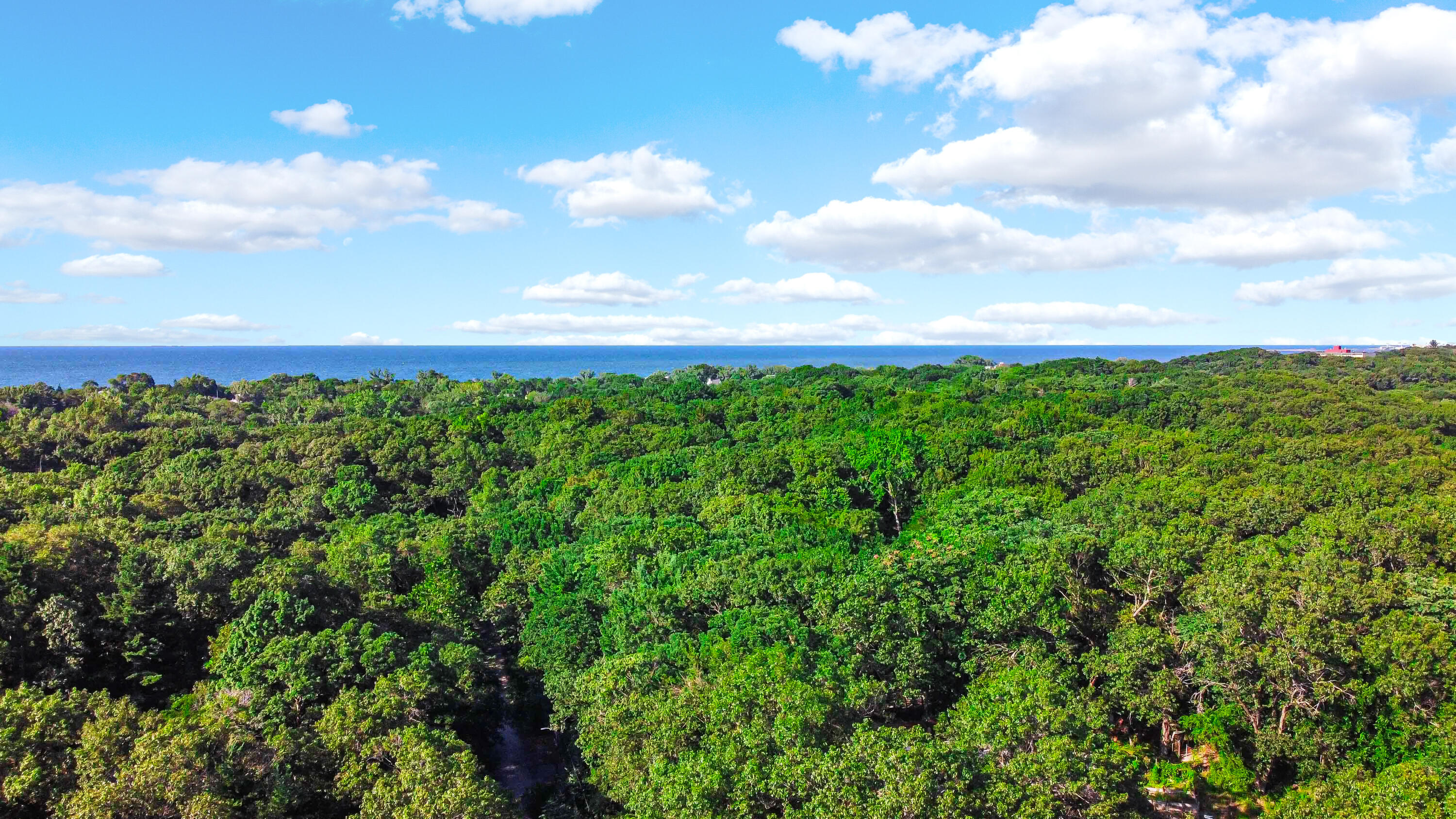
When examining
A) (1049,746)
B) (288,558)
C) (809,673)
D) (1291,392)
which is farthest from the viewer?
(1291,392)

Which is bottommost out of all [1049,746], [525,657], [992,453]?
[525,657]

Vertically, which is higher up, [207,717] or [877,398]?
[877,398]

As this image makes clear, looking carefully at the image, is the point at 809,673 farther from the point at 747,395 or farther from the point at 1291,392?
the point at 1291,392

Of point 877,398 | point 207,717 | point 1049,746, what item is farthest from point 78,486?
point 877,398

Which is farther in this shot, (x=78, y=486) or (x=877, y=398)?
(x=877, y=398)

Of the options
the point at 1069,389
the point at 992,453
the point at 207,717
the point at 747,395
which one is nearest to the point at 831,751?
the point at 207,717

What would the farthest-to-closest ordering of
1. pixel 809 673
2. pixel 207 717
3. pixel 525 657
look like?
1. pixel 525 657
2. pixel 809 673
3. pixel 207 717

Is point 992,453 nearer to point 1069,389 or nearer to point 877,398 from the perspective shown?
point 877,398
